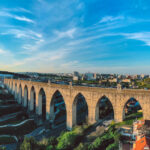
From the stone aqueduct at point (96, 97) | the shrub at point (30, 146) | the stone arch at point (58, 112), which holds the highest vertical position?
the stone aqueduct at point (96, 97)

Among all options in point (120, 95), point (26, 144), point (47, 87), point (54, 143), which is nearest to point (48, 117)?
point (47, 87)

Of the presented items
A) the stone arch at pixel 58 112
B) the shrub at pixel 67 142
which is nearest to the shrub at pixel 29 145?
the shrub at pixel 67 142

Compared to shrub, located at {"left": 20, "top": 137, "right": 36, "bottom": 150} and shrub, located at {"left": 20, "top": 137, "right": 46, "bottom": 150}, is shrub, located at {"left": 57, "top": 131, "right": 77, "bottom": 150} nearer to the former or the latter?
shrub, located at {"left": 20, "top": 137, "right": 46, "bottom": 150}

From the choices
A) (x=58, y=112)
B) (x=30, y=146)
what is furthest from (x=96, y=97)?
(x=58, y=112)

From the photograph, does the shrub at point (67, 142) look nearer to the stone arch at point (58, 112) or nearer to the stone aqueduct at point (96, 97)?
the stone aqueduct at point (96, 97)

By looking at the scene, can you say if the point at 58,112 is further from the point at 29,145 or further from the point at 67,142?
the point at 29,145

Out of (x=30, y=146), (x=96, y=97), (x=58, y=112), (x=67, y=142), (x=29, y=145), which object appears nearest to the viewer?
(x=29, y=145)

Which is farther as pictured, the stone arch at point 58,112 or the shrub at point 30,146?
the stone arch at point 58,112

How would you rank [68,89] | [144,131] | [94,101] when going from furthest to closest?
[68,89] → [94,101] → [144,131]

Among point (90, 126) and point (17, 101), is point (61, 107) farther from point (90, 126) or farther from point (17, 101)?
point (90, 126)

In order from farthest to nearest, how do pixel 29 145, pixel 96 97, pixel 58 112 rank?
pixel 58 112 < pixel 96 97 < pixel 29 145

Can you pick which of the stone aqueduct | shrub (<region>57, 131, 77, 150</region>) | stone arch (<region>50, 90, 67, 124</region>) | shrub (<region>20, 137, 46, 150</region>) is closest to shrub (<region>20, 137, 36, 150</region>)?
shrub (<region>20, 137, 46, 150</region>)
